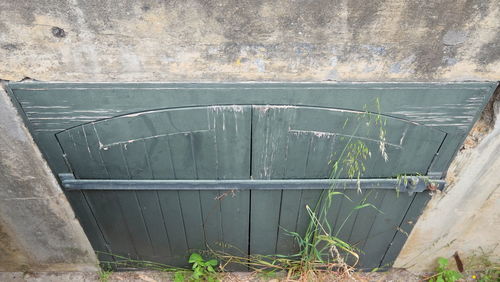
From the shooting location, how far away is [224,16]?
5.20 feet

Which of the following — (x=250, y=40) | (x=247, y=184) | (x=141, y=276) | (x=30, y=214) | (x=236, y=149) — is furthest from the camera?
(x=141, y=276)

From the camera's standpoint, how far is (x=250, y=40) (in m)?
1.67

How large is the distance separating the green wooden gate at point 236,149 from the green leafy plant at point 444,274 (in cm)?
47

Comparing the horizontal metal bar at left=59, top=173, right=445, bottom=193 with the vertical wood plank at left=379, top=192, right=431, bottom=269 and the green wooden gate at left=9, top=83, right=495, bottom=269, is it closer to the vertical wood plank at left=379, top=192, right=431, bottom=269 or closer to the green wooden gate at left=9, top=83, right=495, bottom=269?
the green wooden gate at left=9, top=83, right=495, bottom=269

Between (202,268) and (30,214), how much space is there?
1.21 meters

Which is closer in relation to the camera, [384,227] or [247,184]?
[247,184]

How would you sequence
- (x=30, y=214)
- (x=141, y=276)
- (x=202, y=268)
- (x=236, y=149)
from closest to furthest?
(x=236, y=149) < (x=30, y=214) < (x=202, y=268) < (x=141, y=276)

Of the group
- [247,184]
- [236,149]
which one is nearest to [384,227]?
[247,184]

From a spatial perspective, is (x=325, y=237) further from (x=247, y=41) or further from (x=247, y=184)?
(x=247, y=41)

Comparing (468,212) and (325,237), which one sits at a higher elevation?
(468,212)

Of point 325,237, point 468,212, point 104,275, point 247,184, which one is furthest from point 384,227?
point 104,275

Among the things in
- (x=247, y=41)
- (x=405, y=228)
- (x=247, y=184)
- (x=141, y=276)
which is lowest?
(x=141, y=276)

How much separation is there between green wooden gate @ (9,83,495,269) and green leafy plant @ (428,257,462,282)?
0.47 m

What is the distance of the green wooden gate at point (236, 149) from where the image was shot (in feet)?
5.92
